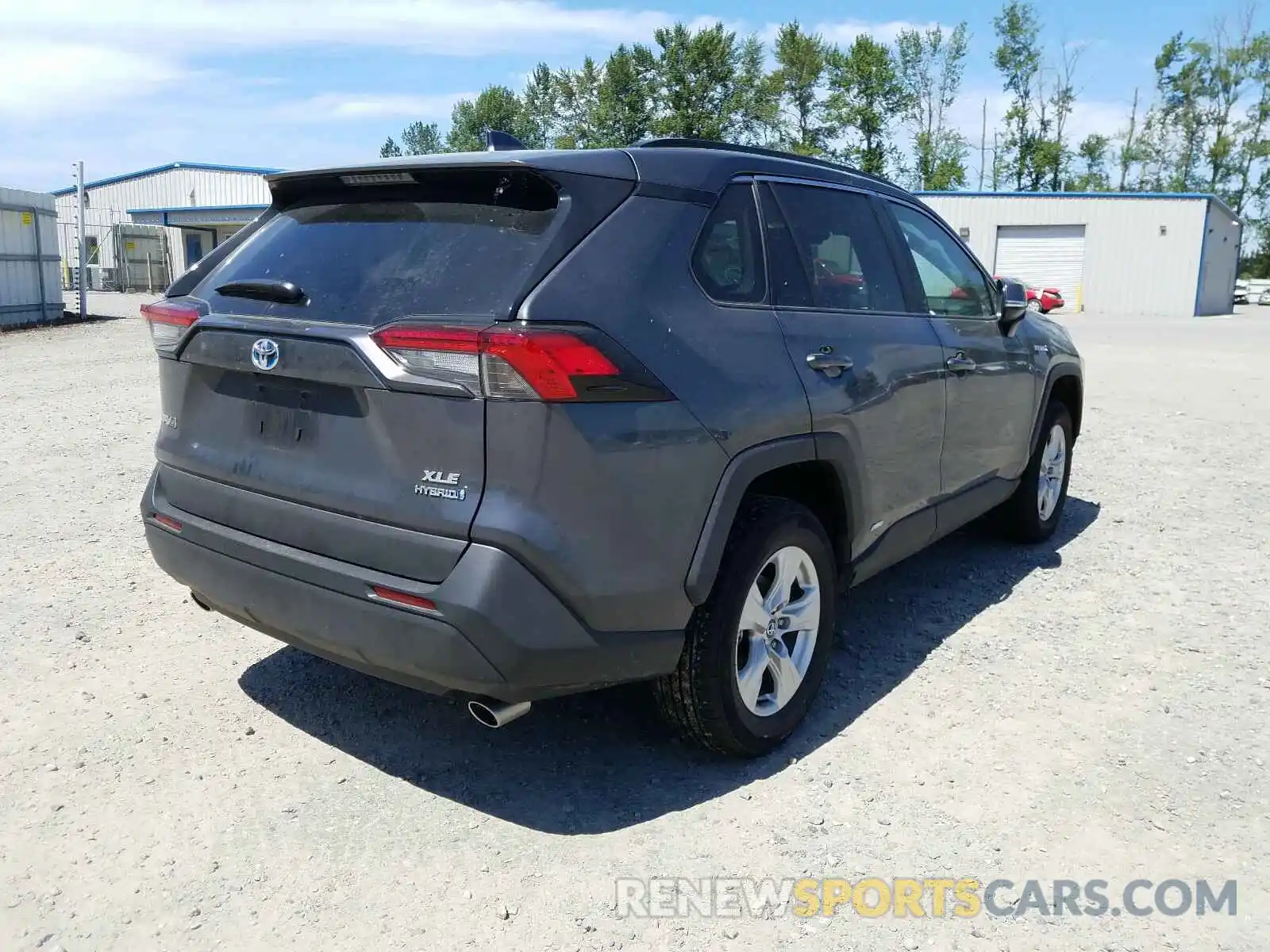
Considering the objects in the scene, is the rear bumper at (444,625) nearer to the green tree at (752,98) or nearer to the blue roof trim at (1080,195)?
the blue roof trim at (1080,195)

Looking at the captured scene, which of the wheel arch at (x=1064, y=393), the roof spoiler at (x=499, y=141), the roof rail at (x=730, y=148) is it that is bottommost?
the wheel arch at (x=1064, y=393)

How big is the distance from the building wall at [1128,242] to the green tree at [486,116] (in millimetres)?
49463

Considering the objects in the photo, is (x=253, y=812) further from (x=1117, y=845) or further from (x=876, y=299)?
(x=876, y=299)

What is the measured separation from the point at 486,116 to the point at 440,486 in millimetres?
87743

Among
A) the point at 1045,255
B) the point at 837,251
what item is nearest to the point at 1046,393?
the point at 837,251

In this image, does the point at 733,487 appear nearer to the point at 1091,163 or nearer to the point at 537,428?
the point at 537,428

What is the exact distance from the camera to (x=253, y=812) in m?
3.04

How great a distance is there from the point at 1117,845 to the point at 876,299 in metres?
2.08

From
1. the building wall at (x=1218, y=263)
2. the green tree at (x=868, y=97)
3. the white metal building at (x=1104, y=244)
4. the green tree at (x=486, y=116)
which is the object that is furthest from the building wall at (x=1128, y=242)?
the green tree at (x=486, y=116)

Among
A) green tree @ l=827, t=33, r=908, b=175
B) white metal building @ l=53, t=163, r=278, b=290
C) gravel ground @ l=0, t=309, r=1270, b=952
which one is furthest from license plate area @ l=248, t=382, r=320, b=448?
green tree @ l=827, t=33, r=908, b=175

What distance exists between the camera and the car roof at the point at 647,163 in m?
2.85

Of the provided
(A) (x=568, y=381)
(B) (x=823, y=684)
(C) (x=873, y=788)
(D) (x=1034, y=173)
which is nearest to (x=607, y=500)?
(A) (x=568, y=381)

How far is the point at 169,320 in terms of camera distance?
3309 millimetres

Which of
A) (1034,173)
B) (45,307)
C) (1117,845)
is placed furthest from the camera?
(1034,173)
